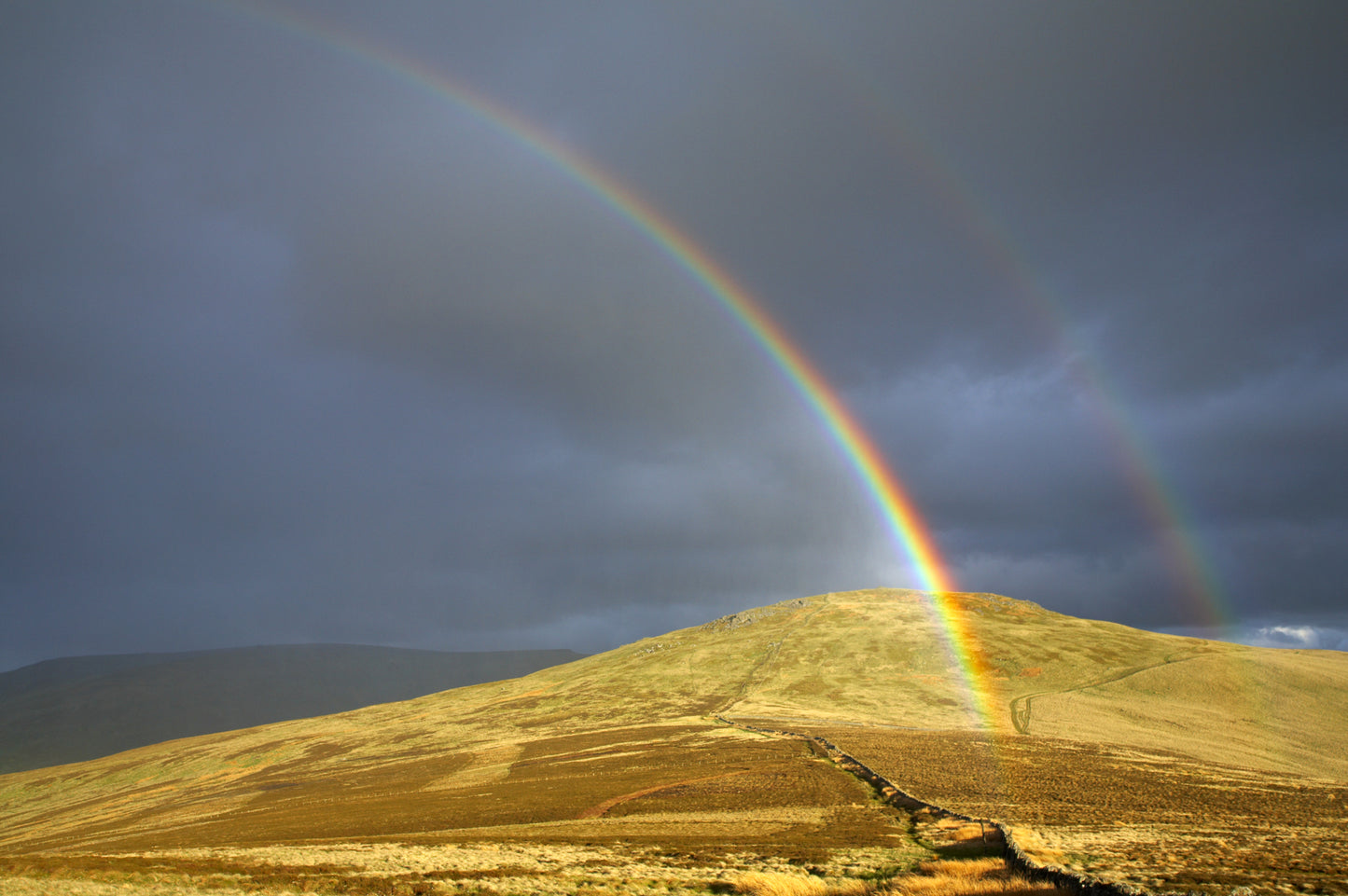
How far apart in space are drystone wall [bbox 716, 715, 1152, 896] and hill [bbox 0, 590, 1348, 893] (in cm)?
109

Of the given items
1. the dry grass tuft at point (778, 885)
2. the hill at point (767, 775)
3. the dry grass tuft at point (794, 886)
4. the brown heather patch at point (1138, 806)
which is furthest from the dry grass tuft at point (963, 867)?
the dry grass tuft at point (778, 885)

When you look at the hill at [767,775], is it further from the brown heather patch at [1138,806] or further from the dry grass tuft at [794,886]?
the dry grass tuft at [794,886]

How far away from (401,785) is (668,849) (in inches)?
1335

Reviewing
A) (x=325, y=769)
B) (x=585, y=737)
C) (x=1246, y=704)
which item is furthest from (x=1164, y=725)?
(x=325, y=769)

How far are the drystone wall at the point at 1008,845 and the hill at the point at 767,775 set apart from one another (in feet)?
3.57

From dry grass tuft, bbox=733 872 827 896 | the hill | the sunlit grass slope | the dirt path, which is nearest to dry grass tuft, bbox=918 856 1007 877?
the hill

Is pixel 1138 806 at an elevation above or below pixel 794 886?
below

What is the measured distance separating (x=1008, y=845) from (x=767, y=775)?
20.8 metres

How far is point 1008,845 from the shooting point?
24.1 m

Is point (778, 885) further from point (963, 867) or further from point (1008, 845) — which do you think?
point (1008, 845)

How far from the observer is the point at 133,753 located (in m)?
105

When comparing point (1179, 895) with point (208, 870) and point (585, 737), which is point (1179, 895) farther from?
point (585, 737)

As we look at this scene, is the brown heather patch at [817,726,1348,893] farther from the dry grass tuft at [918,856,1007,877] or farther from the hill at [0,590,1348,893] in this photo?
the dry grass tuft at [918,856,1007,877]

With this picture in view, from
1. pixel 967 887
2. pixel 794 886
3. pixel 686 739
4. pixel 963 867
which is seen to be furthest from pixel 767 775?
pixel 967 887
